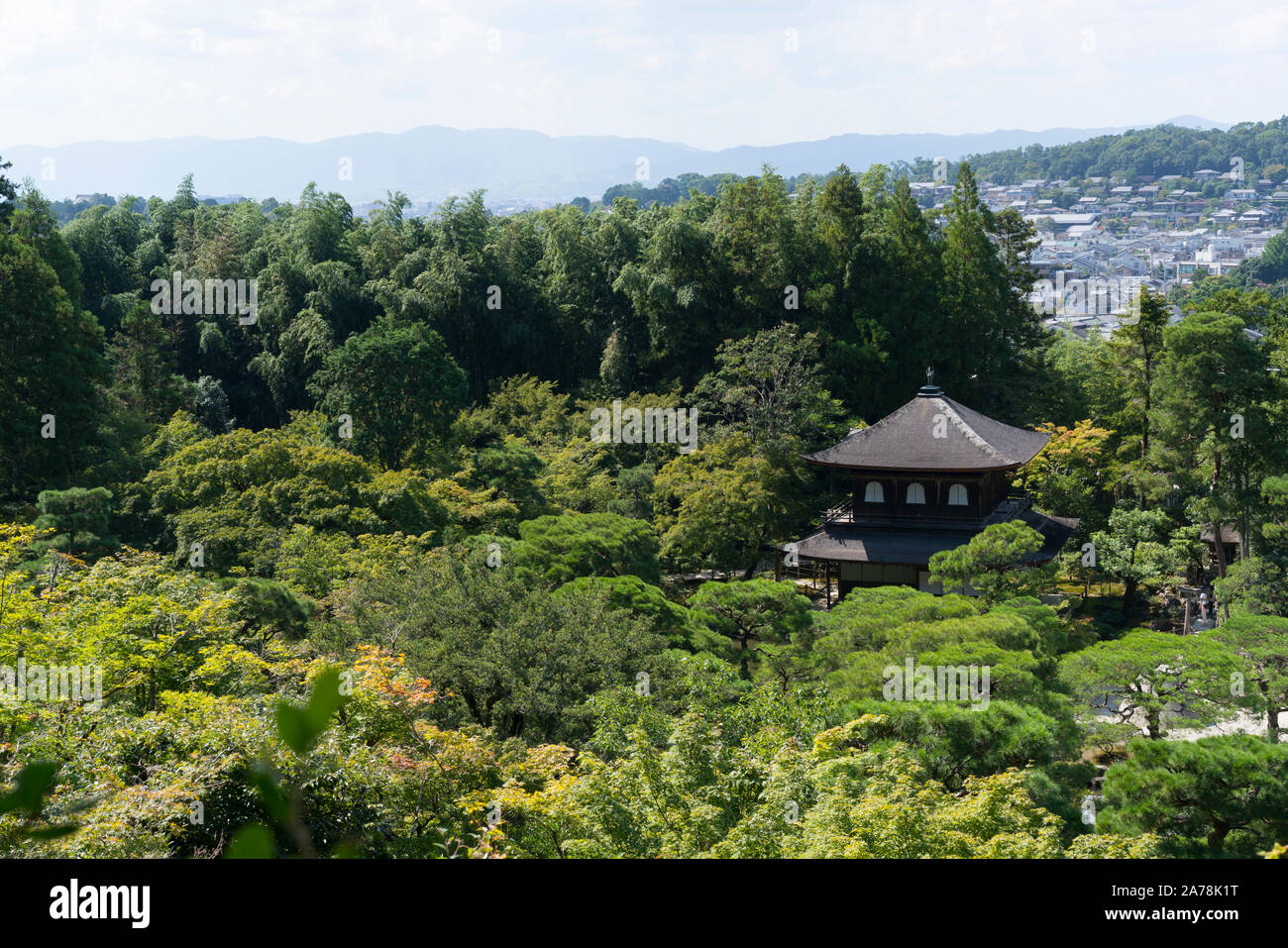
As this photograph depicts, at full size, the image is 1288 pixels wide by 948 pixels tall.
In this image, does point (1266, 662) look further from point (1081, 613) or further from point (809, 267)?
point (809, 267)

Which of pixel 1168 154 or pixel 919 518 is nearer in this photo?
pixel 919 518

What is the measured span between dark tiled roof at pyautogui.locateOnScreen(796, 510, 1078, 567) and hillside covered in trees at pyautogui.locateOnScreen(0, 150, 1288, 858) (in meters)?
1.34

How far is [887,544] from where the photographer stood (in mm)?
22922

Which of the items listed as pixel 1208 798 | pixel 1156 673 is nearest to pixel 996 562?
pixel 1156 673

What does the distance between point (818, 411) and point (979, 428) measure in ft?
14.1

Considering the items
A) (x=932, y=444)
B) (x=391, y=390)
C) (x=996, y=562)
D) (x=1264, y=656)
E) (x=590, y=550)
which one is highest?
(x=391, y=390)

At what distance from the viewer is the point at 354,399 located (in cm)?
2342

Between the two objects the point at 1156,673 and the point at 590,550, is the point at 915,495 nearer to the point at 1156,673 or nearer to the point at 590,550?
the point at 590,550

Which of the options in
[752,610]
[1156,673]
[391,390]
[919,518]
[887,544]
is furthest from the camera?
[391,390]

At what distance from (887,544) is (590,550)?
7458mm

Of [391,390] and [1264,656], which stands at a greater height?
[391,390]

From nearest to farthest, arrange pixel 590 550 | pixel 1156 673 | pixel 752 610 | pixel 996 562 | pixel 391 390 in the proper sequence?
pixel 1156 673, pixel 752 610, pixel 996 562, pixel 590 550, pixel 391 390
